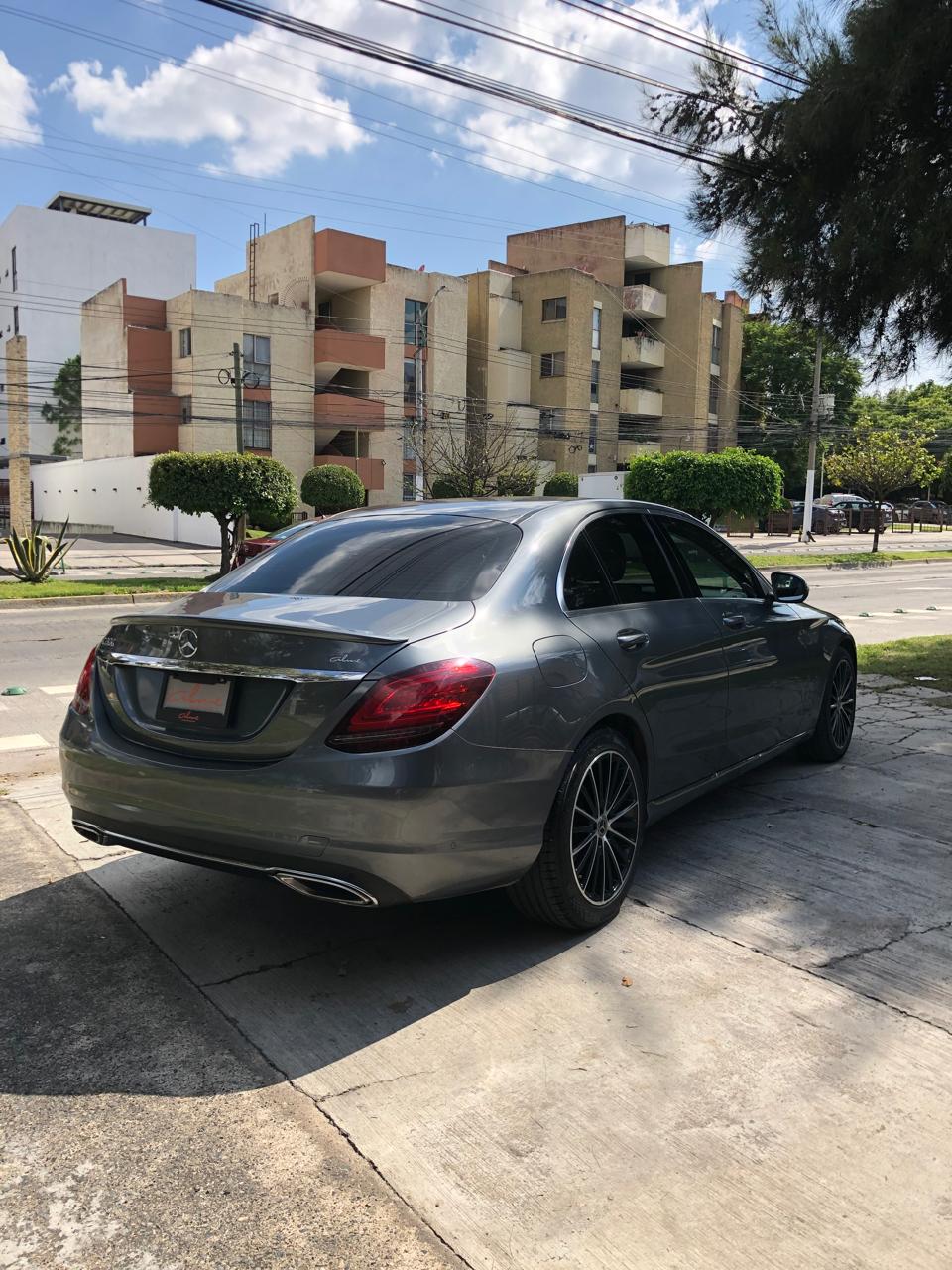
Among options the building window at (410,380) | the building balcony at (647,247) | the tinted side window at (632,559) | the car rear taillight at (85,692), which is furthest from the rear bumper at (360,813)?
the building balcony at (647,247)

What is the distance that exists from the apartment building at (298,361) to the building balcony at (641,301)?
1097 cm

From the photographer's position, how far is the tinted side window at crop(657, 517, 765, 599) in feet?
16.2

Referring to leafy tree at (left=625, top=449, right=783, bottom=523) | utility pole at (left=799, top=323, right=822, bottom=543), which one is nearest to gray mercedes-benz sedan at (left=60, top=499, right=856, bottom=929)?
leafy tree at (left=625, top=449, right=783, bottom=523)

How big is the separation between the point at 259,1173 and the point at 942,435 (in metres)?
80.3

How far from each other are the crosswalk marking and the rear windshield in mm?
3336

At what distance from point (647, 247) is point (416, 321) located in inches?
645

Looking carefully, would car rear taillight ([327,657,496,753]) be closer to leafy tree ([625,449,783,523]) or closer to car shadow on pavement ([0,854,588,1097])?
car shadow on pavement ([0,854,588,1097])

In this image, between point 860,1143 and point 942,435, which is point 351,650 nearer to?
point 860,1143

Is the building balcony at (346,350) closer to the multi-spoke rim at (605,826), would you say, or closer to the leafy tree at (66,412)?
the leafy tree at (66,412)

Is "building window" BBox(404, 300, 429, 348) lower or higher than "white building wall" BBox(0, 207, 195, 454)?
lower

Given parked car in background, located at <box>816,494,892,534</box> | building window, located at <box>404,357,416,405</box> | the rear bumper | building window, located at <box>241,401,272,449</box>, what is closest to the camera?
the rear bumper

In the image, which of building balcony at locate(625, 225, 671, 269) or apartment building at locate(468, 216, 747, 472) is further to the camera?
building balcony at locate(625, 225, 671, 269)

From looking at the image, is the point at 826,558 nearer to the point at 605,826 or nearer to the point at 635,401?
the point at 635,401

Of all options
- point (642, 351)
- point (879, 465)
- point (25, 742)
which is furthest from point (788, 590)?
point (642, 351)
